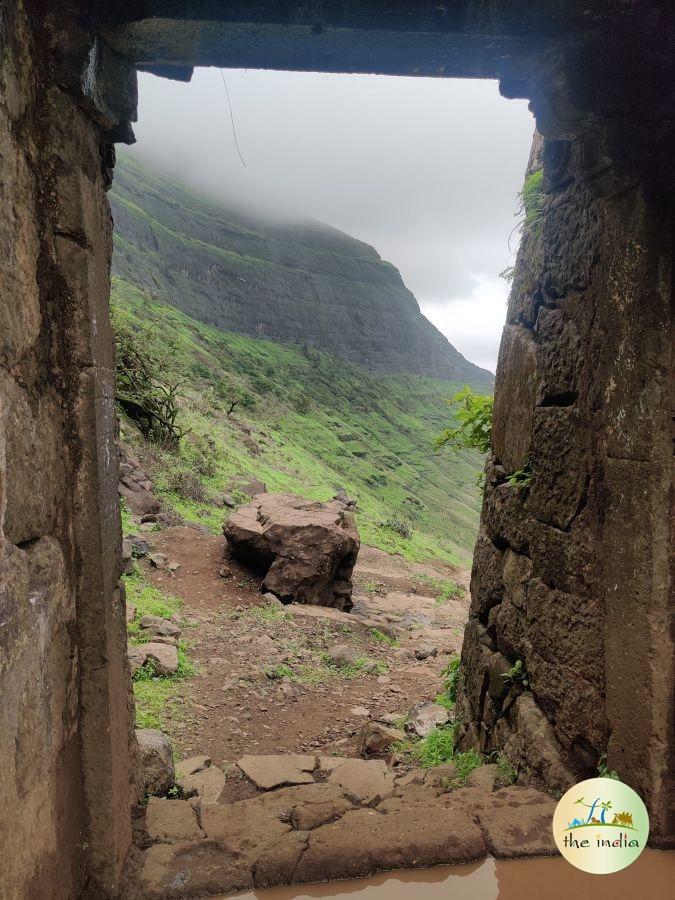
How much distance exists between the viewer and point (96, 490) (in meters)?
2.04

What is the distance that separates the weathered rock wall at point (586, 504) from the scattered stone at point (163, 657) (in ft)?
10.1

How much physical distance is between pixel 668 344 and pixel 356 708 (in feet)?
14.1

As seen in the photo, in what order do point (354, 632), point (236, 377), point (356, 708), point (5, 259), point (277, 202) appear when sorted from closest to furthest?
point (5, 259)
point (356, 708)
point (354, 632)
point (236, 377)
point (277, 202)

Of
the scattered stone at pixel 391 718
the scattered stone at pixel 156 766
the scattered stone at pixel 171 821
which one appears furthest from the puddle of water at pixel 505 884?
the scattered stone at pixel 391 718

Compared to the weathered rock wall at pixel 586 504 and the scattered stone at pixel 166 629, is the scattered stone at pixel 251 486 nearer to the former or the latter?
the scattered stone at pixel 166 629

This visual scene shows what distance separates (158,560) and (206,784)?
17.3ft

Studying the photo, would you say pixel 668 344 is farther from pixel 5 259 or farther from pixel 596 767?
pixel 5 259

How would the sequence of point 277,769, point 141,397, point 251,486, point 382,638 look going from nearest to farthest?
point 277,769, point 382,638, point 141,397, point 251,486

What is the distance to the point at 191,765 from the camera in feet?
13.1

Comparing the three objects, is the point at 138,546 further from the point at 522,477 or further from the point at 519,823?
the point at 519,823

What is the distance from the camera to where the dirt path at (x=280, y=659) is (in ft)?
15.7

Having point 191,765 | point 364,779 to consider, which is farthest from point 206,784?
point 364,779

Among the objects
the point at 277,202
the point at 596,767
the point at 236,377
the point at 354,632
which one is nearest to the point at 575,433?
the point at 596,767

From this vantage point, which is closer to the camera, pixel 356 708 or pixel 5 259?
pixel 5 259
